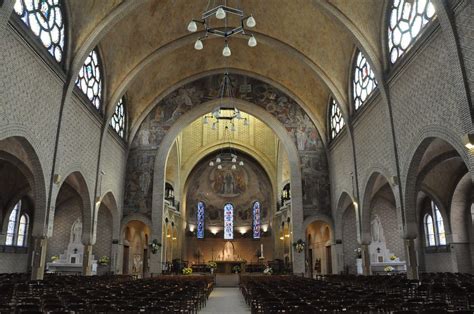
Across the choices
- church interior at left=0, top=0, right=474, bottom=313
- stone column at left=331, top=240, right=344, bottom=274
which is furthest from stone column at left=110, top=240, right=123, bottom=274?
stone column at left=331, top=240, right=344, bottom=274

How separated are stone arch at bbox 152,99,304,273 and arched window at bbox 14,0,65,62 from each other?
12675 millimetres

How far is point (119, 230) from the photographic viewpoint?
→ 26984mm

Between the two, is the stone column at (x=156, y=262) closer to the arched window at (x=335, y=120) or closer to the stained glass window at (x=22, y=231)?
the stained glass window at (x=22, y=231)

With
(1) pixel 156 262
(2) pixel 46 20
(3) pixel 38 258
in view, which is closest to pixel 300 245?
(1) pixel 156 262

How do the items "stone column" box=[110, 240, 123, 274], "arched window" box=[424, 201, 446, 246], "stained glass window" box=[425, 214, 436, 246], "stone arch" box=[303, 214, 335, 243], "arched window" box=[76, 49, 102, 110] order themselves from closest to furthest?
"arched window" box=[76, 49, 102, 110] < "arched window" box=[424, 201, 446, 246] < "stained glass window" box=[425, 214, 436, 246] < "stone column" box=[110, 240, 123, 274] < "stone arch" box=[303, 214, 335, 243]

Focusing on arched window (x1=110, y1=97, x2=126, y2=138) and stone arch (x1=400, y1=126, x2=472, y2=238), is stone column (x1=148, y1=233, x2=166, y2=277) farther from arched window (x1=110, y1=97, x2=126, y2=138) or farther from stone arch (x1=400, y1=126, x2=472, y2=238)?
stone arch (x1=400, y1=126, x2=472, y2=238)

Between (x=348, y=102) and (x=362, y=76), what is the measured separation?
87.9 inches

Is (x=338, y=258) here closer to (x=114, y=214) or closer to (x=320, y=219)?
(x=320, y=219)

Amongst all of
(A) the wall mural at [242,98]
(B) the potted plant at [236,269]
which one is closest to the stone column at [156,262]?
(A) the wall mural at [242,98]

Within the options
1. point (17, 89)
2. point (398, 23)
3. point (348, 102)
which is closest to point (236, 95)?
point (348, 102)

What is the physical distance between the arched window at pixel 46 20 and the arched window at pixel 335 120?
16.7m

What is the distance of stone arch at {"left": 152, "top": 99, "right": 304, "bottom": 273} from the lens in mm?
27884

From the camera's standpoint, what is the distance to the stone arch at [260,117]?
27884mm

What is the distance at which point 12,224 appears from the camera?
81.9 feet
